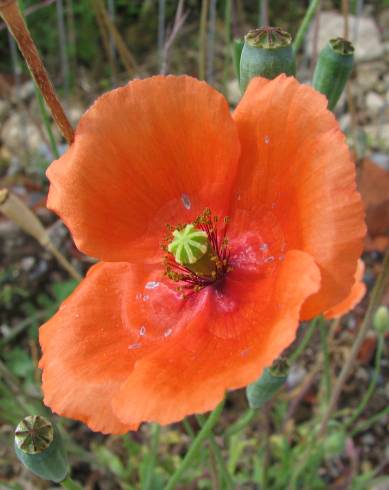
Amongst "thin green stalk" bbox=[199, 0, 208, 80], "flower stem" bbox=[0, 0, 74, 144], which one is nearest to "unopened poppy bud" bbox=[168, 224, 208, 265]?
"flower stem" bbox=[0, 0, 74, 144]

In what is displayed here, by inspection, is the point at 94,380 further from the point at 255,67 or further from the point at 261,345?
the point at 255,67

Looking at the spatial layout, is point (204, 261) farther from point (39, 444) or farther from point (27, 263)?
point (27, 263)

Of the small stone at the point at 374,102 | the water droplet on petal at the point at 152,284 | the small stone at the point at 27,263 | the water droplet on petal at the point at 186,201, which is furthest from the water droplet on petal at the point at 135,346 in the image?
the small stone at the point at 374,102

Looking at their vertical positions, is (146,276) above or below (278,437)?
above

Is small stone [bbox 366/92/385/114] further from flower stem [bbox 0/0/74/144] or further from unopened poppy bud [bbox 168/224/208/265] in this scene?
flower stem [bbox 0/0/74/144]

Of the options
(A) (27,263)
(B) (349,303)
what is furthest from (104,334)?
(A) (27,263)

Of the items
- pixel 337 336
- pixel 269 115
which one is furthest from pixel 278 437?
pixel 269 115

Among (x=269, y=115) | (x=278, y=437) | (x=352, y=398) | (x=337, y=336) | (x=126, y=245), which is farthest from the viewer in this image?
(x=337, y=336)
